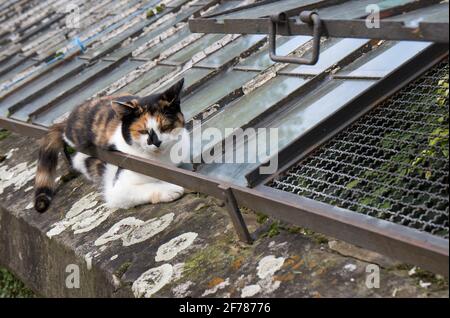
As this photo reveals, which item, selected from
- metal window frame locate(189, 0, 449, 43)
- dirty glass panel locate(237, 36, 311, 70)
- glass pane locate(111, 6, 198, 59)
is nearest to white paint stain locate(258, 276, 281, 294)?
metal window frame locate(189, 0, 449, 43)

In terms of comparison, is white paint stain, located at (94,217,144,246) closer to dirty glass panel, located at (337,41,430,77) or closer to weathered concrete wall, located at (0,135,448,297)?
weathered concrete wall, located at (0,135,448,297)

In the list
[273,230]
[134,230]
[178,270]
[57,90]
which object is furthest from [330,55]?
[57,90]

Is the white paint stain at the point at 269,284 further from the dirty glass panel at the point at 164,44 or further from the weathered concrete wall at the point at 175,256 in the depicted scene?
the dirty glass panel at the point at 164,44

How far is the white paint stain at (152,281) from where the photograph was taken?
123 inches

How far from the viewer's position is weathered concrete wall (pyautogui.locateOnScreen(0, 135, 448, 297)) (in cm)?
272

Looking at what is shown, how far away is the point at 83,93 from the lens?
21.0ft

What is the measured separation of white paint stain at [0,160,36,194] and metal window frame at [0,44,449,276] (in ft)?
3.72

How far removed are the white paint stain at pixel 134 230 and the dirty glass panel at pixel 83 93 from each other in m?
2.36

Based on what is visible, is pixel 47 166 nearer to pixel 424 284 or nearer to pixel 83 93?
pixel 83 93

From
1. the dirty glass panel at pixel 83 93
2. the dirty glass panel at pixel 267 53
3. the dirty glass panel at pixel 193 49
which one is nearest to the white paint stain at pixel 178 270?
the dirty glass panel at pixel 267 53

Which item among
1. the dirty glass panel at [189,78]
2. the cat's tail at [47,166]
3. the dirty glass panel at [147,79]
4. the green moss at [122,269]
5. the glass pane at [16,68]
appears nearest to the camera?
the green moss at [122,269]

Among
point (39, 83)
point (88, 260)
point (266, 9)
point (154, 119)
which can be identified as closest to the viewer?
point (266, 9)

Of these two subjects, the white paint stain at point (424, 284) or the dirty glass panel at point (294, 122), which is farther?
the dirty glass panel at point (294, 122)

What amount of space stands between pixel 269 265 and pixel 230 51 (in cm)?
284
